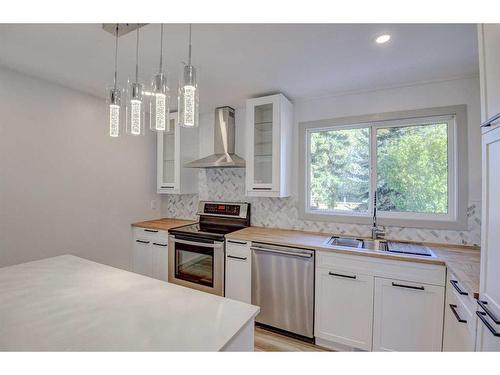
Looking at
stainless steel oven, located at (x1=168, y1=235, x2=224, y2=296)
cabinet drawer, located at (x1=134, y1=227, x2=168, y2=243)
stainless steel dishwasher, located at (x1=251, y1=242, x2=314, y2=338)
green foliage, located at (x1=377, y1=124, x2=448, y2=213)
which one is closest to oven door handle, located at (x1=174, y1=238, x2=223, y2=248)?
stainless steel oven, located at (x1=168, y1=235, x2=224, y2=296)

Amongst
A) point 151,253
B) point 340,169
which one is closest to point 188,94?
point 340,169

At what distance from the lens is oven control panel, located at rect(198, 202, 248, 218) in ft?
9.41

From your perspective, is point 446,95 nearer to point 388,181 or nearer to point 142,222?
point 388,181

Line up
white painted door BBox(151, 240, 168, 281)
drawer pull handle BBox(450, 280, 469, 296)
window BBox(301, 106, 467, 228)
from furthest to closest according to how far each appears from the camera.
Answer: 1. white painted door BBox(151, 240, 168, 281)
2. window BBox(301, 106, 467, 228)
3. drawer pull handle BBox(450, 280, 469, 296)

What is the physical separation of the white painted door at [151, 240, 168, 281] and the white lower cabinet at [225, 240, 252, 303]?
86 cm

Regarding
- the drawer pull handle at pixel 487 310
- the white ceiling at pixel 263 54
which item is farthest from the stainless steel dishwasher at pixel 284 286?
the white ceiling at pixel 263 54

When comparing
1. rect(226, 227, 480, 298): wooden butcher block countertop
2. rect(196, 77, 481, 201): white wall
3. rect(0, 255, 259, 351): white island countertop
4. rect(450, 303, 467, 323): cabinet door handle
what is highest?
rect(196, 77, 481, 201): white wall

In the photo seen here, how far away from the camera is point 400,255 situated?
1698 mm

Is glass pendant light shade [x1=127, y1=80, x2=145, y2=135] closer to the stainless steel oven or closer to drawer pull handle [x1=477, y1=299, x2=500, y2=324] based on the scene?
the stainless steel oven

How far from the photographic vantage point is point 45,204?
2.15m
